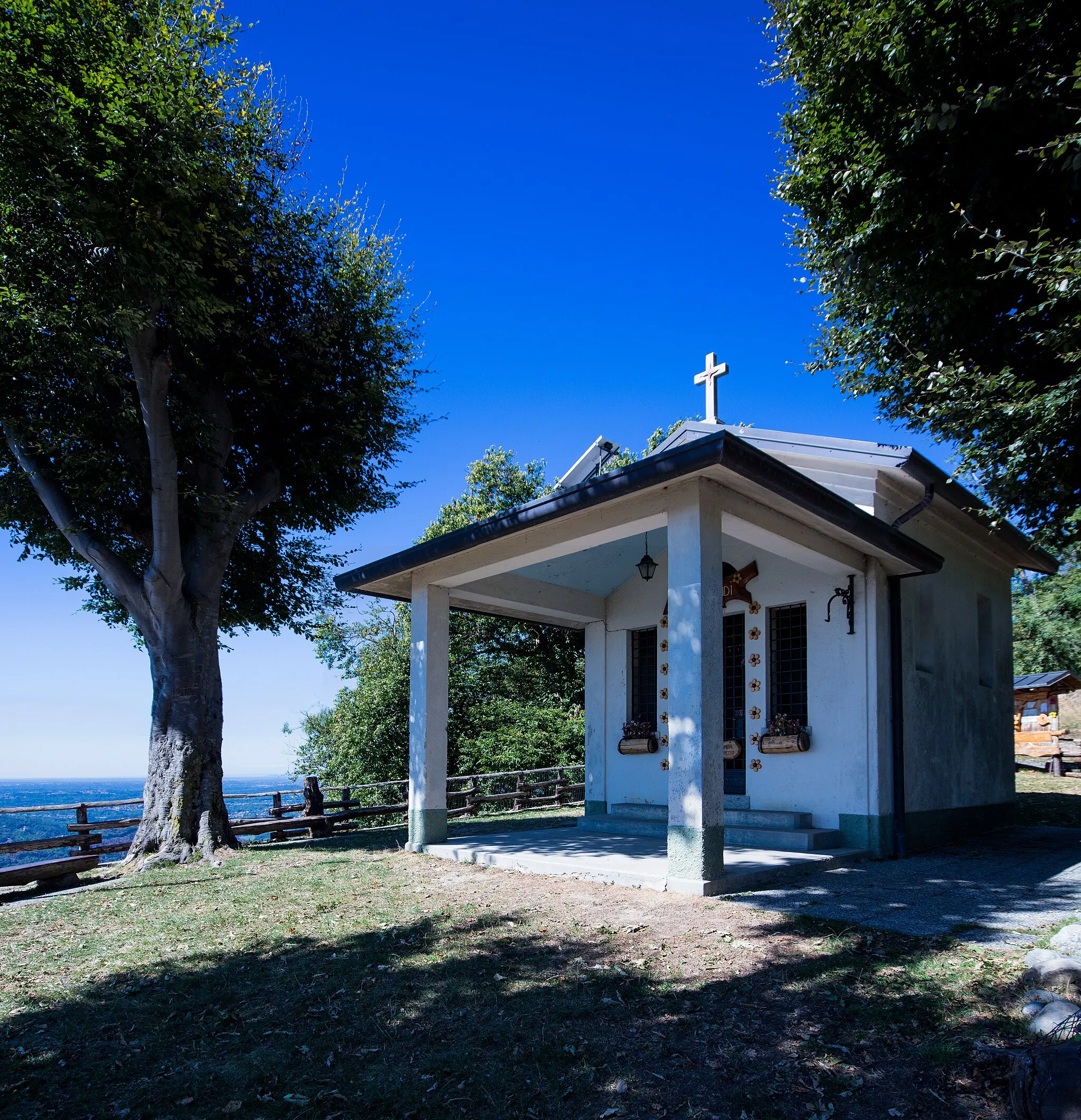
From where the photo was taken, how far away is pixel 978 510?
813 cm

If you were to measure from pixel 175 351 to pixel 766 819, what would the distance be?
32.2 ft

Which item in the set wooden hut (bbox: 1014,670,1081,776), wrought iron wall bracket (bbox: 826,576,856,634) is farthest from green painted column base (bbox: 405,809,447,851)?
wooden hut (bbox: 1014,670,1081,776)

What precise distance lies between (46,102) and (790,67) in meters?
8.06

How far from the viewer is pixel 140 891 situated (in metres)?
8.11

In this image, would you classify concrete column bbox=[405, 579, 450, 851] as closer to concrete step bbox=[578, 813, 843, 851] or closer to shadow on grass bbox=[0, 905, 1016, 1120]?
concrete step bbox=[578, 813, 843, 851]

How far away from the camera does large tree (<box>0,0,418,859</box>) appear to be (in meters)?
8.74

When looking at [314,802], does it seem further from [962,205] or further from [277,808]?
[962,205]

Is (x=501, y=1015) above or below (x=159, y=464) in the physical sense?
below

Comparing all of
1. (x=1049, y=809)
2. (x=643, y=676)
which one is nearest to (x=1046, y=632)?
(x=1049, y=809)

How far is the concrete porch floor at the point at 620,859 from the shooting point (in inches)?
280

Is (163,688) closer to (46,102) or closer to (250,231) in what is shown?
(250,231)

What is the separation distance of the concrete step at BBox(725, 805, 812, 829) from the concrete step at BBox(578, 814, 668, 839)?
1067 millimetres

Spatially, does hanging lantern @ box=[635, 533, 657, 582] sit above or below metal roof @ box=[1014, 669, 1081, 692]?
above

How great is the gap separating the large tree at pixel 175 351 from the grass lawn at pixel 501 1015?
14.9 ft
